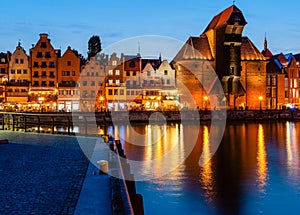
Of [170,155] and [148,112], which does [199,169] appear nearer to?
[170,155]

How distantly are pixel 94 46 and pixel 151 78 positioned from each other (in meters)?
15.3

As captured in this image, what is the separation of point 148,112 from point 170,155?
37.1 metres

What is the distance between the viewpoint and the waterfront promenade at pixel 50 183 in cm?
867

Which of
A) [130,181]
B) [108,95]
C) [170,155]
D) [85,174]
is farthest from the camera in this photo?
[108,95]

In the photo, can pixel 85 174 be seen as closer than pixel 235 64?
Yes

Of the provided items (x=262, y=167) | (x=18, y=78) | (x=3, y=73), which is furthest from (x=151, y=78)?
(x=262, y=167)

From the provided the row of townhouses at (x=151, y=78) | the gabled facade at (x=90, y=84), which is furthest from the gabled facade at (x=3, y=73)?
the gabled facade at (x=90, y=84)

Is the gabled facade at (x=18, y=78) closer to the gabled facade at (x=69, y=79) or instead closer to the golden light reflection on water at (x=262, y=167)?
the gabled facade at (x=69, y=79)

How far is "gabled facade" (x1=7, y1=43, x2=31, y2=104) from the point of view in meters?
67.2

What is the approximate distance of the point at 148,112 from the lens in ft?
212

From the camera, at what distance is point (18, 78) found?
6894cm

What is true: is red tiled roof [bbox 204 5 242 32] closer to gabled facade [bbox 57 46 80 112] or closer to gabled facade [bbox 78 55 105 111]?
gabled facade [bbox 78 55 105 111]

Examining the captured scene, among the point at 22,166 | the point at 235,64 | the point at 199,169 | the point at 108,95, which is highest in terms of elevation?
the point at 235,64

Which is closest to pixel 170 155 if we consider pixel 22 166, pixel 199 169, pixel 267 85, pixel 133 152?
pixel 133 152
